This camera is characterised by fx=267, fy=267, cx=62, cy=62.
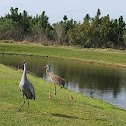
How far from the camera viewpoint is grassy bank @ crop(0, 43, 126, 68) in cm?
5676

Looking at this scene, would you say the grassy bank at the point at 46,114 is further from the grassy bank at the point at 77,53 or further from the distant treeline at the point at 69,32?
the distant treeline at the point at 69,32

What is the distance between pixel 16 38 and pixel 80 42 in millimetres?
22612

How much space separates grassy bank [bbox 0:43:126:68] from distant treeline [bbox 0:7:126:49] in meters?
13.4

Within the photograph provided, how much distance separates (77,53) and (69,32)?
74.9 ft

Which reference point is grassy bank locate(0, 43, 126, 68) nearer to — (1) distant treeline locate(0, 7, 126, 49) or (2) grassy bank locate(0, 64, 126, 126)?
(1) distant treeline locate(0, 7, 126, 49)

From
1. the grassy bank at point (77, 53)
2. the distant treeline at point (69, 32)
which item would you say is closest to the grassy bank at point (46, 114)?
the grassy bank at point (77, 53)

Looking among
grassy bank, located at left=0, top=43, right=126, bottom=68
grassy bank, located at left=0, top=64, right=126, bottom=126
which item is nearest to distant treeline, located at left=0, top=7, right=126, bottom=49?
grassy bank, located at left=0, top=43, right=126, bottom=68

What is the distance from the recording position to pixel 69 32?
8569 cm

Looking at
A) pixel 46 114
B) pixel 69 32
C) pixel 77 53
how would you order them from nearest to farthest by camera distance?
pixel 46 114 → pixel 77 53 → pixel 69 32

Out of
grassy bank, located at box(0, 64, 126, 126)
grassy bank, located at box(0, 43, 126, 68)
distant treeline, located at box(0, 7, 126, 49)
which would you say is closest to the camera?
grassy bank, located at box(0, 64, 126, 126)

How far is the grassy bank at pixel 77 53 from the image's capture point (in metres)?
56.8

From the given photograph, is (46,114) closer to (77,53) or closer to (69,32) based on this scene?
(77,53)

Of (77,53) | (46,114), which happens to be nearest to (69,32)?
(77,53)

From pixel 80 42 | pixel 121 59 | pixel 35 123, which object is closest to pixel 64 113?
pixel 35 123
